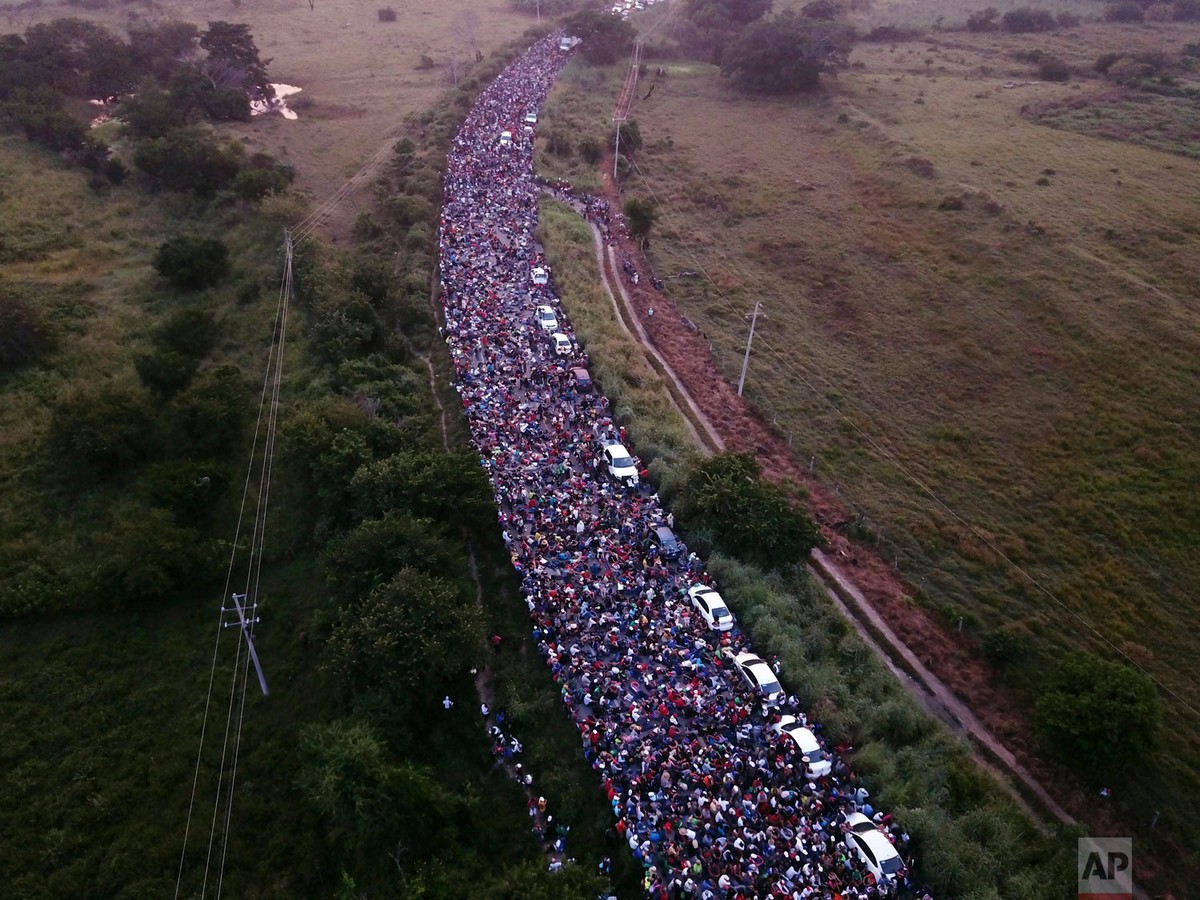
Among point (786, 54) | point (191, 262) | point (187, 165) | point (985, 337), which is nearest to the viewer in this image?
point (985, 337)

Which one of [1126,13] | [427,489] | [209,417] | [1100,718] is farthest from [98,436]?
[1126,13]

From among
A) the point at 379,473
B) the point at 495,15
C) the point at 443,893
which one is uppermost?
the point at 495,15

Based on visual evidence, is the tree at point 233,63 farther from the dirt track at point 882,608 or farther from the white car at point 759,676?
the white car at point 759,676

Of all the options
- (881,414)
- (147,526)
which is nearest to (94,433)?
(147,526)

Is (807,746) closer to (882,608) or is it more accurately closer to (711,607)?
(711,607)

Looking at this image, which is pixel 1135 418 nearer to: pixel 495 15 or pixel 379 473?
pixel 379 473

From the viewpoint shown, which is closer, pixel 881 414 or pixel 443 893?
pixel 443 893
